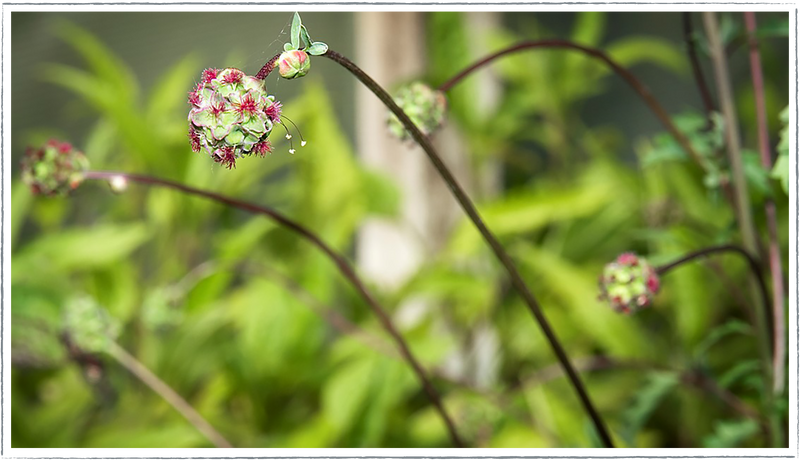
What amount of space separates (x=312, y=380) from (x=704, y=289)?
0.41 m

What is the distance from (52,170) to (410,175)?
0.70m

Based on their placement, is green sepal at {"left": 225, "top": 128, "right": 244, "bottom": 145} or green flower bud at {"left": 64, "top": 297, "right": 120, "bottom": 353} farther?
green flower bud at {"left": 64, "top": 297, "right": 120, "bottom": 353}

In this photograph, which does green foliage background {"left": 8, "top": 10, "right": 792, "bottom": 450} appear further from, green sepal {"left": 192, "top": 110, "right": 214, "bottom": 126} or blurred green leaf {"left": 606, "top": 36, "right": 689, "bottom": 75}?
green sepal {"left": 192, "top": 110, "right": 214, "bottom": 126}

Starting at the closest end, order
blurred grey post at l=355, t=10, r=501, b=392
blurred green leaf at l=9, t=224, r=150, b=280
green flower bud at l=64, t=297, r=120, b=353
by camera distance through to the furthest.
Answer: green flower bud at l=64, t=297, r=120, b=353
blurred green leaf at l=9, t=224, r=150, b=280
blurred grey post at l=355, t=10, r=501, b=392

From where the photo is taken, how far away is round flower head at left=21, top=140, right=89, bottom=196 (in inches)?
12.5

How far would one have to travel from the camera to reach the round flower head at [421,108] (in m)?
0.30

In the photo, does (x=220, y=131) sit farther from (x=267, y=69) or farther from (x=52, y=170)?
(x=52, y=170)

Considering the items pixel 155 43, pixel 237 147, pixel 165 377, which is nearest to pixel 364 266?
pixel 165 377

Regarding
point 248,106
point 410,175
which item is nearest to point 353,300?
point 410,175

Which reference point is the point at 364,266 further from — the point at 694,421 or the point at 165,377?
the point at 694,421

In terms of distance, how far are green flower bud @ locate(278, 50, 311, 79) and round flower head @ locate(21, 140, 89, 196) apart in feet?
0.53

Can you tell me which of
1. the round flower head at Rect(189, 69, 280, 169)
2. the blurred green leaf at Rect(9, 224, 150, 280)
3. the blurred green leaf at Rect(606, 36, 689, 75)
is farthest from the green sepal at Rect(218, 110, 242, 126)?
the blurred green leaf at Rect(606, 36, 689, 75)

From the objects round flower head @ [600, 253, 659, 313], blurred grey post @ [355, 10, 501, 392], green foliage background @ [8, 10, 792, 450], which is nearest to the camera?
round flower head @ [600, 253, 659, 313]

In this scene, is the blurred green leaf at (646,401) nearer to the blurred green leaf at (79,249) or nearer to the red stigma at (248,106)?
the red stigma at (248,106)
